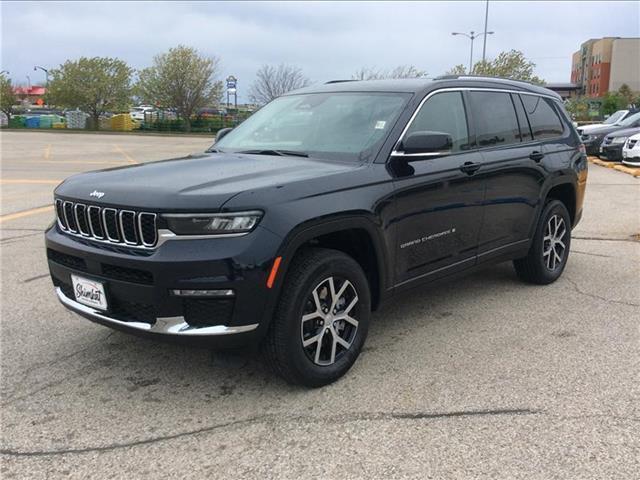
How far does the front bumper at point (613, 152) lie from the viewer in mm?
17828

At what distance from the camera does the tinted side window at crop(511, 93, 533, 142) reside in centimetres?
528

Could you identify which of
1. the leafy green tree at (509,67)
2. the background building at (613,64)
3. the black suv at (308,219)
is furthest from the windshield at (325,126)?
the background building at (613,64)

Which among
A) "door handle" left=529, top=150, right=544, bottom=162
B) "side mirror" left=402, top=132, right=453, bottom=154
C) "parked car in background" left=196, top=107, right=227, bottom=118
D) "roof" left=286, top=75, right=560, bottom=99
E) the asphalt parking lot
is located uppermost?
"parked car in background" left=196, top=107, right=227, bottom=118

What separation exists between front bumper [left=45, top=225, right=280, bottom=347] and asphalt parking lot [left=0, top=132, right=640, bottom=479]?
491 millimetres

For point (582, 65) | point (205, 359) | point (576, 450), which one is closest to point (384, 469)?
point (576, 450)

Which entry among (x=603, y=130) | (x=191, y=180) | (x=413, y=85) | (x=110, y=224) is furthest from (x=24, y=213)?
(x=603, y=130)

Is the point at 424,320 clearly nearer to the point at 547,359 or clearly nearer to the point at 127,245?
the point at 547,359

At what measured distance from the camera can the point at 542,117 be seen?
5.64 m

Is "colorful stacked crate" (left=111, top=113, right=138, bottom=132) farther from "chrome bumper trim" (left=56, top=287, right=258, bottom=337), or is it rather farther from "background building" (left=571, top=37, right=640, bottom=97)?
"background building" (left=571, top=37, right=640, bottom=97)

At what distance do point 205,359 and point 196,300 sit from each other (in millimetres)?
1025

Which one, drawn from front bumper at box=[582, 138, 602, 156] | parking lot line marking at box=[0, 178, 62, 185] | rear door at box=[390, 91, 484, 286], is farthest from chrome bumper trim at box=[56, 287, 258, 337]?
front bumper at box=[582, 138, 602, 156]

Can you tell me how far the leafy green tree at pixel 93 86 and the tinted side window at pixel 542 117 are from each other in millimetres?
47856

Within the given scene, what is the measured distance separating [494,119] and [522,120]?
502 mm

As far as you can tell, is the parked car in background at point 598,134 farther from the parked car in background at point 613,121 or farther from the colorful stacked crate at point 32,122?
the colorful stacked crate at point 32,122
